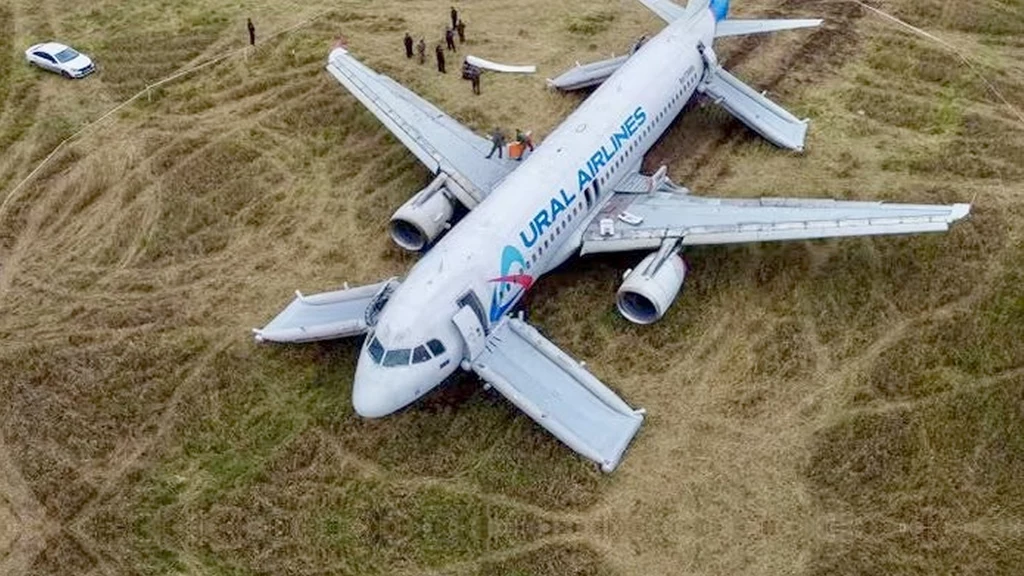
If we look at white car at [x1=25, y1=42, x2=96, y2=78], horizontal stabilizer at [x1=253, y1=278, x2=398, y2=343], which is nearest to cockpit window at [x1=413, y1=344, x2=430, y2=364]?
horizontal stabilizer at [x1=253, y1=278, x2=398, y2=343]

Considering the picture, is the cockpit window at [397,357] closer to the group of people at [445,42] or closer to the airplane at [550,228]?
the airplane at [550,228]

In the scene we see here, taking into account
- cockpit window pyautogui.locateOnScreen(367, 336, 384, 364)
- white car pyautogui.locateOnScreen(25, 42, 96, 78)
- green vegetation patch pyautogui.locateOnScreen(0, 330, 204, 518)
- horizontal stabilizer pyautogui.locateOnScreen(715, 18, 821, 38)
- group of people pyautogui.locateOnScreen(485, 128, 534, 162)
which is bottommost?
green vegetation patch pyautogui.locateOnScreen(0, 330, 204, 518)

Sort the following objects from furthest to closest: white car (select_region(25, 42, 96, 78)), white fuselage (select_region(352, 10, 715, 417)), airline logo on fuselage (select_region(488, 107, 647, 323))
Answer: white car (select_region(25, 42, 96, 78)) → airline logo on fuselage (select_region(488, 107, 647, 323)) → white fuselage (select_region(352, 10, 715, 417))

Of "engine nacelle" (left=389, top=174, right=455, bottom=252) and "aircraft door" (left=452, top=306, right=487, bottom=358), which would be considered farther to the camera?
"engine nacelle" (left=389, top=174, right=455, bottom=252)

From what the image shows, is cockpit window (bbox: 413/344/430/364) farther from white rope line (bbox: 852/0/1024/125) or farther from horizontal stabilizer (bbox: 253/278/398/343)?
white rope line (bbox: 852/0/1024/125)

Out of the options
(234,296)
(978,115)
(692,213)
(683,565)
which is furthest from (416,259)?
(978,115)

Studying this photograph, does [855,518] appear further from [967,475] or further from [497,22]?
[497,22]
